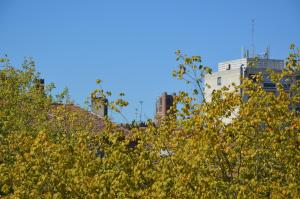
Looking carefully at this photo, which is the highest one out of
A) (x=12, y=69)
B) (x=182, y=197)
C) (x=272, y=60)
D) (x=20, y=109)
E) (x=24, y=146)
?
(x=272, y=60)

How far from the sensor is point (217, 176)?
16.7 m

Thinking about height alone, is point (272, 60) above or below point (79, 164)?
above

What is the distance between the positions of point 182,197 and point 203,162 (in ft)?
6.15

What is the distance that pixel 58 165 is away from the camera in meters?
15.8

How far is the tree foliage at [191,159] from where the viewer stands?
15.0m

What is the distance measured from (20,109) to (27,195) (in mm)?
18870

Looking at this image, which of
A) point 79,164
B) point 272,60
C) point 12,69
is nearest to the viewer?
point 79,164

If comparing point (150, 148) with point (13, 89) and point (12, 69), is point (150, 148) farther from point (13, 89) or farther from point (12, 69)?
point (12, 69)

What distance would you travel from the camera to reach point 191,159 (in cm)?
1588

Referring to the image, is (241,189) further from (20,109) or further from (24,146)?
(20,109)

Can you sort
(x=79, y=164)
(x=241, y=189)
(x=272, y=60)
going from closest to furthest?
(x=241, y=189) → (x=79, y=164) → (x=272, y=60)

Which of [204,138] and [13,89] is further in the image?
[13,89]

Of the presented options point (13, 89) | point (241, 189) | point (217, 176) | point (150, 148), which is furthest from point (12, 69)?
point (241, 189)

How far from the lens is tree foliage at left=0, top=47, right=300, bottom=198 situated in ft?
49.2
